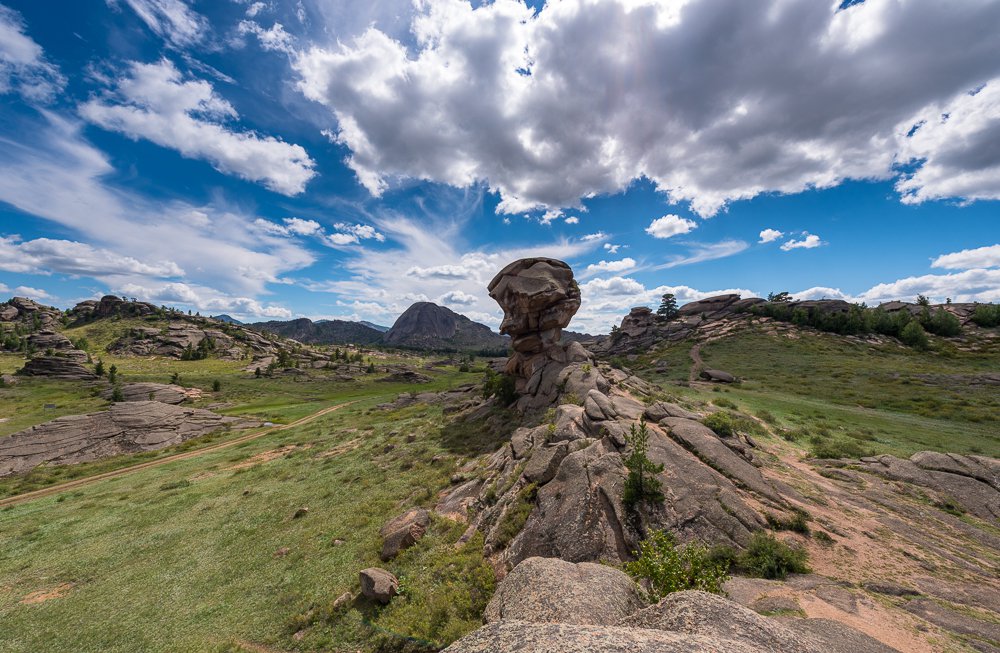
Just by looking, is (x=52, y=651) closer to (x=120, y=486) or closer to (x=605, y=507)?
(x=605, y=507)

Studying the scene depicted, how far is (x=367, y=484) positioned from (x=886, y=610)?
86.4 ft

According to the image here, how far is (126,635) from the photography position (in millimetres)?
13289

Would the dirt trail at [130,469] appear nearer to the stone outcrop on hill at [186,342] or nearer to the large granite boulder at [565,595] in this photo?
the large granite boulder at [565,595]

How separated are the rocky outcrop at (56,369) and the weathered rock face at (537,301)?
112216 millimetres

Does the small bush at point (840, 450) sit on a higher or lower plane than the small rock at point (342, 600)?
higher

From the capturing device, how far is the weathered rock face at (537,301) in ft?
130

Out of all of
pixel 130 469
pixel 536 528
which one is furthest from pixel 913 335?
pixel 130 469

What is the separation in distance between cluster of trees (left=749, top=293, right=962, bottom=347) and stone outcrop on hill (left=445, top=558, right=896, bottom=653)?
104 m

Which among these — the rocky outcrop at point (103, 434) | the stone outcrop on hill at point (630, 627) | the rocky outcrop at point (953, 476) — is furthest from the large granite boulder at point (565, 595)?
the rocky outcrop at point (103, 434)

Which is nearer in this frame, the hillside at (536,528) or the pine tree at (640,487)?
the hillside at (536,528)

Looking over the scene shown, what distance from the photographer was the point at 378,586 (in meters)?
12.5

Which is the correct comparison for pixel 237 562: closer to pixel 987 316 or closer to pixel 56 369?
pixel 56 369

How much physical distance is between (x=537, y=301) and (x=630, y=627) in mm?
35060

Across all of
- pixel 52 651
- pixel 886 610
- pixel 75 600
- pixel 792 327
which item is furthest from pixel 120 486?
pixel 792 327
